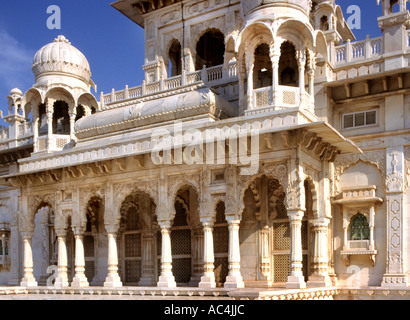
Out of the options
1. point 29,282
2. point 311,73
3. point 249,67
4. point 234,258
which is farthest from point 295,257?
point 29,282

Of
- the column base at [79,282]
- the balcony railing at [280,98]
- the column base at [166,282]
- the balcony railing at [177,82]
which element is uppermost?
the balcony railing at [177,82]

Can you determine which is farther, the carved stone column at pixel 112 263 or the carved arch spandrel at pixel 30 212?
the carved arch spandrel at pixel 30 212

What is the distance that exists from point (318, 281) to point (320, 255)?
552 millimetres

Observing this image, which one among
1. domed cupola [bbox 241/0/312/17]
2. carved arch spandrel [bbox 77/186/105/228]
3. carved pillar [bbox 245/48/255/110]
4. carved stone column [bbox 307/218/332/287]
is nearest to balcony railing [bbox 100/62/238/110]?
carved pillar [bbox 245/48/255/110]

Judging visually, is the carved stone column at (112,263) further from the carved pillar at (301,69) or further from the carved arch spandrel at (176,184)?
the carved pillar at (301,69)

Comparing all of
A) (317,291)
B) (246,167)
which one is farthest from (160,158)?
(317,291)

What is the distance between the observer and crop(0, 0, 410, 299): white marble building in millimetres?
12102

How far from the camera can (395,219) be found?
40.7 ft

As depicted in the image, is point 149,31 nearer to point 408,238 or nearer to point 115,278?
point 115,278

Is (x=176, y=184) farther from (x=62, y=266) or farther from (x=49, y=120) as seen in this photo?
(x=49, y=120)

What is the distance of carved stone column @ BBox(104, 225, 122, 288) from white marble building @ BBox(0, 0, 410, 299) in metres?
0.03

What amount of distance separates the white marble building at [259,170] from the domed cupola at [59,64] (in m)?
2.44

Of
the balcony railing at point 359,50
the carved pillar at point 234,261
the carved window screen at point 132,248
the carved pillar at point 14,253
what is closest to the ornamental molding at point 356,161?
the balcony railing at point 359,50

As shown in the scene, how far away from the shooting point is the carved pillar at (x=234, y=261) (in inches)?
467
